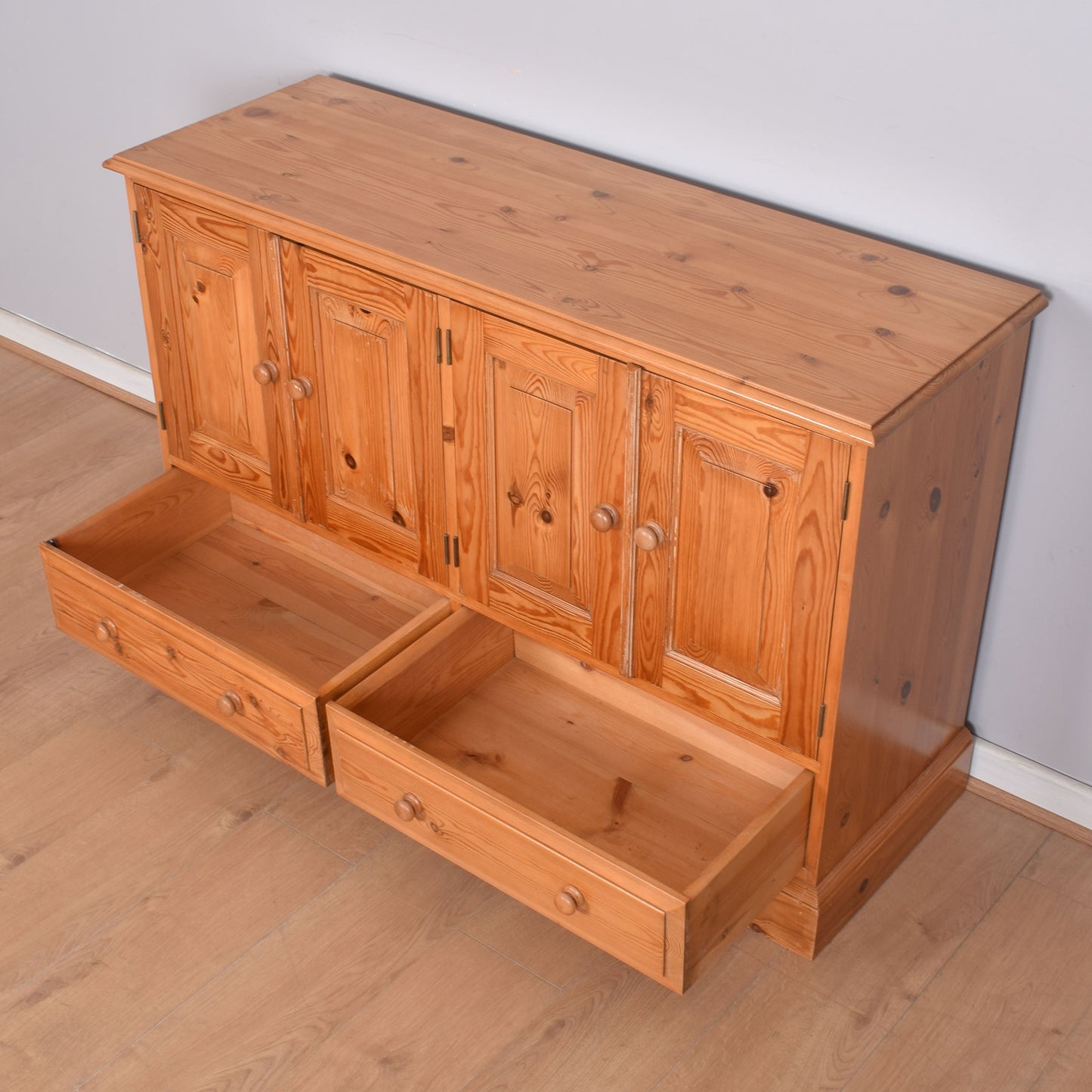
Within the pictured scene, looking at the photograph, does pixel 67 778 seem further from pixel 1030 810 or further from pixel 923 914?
pixel 1030 810

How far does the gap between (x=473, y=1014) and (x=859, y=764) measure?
604 millimetres

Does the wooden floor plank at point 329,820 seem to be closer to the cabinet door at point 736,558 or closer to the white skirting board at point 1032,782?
the cabinet door at point 736,558

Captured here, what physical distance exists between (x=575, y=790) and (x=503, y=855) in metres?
0.20

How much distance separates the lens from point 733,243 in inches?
73.5

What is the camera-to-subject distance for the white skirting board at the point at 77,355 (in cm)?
308

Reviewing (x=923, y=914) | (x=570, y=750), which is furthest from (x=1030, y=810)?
(x=570, y=750)

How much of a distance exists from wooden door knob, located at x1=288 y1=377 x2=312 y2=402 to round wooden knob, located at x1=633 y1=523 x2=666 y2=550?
0.59 metres

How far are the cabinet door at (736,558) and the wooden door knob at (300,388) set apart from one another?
577mm

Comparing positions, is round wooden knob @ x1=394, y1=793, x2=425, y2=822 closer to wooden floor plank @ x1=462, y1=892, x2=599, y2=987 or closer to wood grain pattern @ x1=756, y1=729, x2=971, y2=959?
wooden floor plank @ x1=462, y1=892, x2=599, y2=987

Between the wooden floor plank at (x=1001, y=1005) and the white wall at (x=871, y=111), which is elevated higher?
the white wall at (x=871, y=111)

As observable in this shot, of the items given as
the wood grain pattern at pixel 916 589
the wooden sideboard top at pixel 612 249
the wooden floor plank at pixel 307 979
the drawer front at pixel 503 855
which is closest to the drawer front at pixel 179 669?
the drawer front at pixel 503 855

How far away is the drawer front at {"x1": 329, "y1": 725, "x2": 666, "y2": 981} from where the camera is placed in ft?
5.64

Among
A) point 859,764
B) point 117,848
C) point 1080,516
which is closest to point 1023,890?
point 859,764

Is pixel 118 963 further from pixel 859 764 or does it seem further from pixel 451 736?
pixel 859 764
